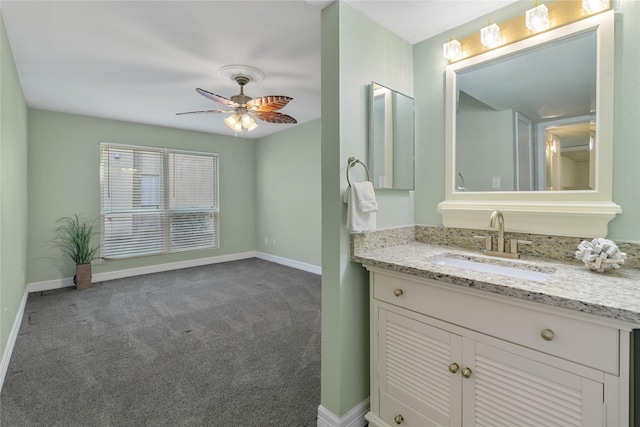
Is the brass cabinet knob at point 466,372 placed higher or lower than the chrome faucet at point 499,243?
lower

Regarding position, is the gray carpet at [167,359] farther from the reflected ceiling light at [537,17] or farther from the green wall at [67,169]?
the reflected ceiling light at [537,17]

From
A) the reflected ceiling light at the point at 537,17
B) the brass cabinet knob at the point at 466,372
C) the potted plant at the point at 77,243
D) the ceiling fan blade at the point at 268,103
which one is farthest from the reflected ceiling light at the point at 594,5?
the potted plant at the point at 77,243

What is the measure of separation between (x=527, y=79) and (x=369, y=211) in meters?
1.11

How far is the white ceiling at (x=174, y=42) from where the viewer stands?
1.87m

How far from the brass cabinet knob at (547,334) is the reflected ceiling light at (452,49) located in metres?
1.54

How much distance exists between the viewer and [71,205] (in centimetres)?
432

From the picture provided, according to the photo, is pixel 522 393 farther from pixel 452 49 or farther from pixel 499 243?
pixel 452 49

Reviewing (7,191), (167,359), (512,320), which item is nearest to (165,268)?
(7,191)

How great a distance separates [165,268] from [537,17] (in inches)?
213

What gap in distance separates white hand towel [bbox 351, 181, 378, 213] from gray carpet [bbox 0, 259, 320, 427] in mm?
1217

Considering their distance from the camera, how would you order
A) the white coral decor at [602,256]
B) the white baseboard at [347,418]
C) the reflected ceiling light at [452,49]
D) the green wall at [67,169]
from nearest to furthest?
the white coral decor at [602,256] → the white baseboard at [347,418] → the reflected ceiling light at [452,49] → the green wall at [67,169]

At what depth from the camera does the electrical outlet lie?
5.69 ft

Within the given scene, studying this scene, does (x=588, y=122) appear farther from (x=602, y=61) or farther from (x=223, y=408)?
(x=223, y=408)

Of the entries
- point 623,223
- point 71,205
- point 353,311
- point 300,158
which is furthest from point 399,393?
point 71,205
